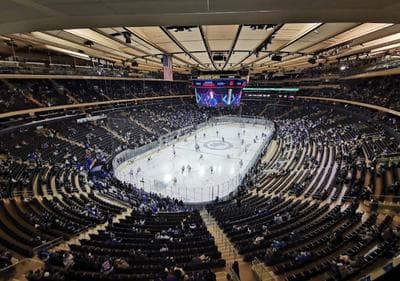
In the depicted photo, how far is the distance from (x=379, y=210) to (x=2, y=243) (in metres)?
15.5

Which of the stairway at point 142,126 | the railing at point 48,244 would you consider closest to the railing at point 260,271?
the railing at point 48,244

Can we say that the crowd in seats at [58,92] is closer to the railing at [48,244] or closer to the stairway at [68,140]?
the stairway at [68,140]

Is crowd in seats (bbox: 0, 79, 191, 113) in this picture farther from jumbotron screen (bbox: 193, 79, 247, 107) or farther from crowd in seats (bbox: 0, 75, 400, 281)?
jumbotron screen (bbox: 193, 79, 247, 107)

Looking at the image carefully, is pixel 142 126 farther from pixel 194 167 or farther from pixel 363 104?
pixel 363 104

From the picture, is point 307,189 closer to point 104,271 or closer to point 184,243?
point 184,243

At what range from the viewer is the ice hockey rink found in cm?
2053

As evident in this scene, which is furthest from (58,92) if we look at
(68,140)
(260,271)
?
(260,271)

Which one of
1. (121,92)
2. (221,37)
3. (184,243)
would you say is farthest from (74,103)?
(221,37)

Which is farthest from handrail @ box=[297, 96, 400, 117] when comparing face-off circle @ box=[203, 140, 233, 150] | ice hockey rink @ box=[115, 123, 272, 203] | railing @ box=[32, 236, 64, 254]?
railing @ box=[32, 236, 64, 254]

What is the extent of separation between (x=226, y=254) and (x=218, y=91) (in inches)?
561

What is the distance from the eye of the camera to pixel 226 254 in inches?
373

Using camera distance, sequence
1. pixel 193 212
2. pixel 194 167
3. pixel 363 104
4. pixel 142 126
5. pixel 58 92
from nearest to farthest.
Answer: pixel 193 212 < pixel 194 167 < pixel 58 92 < pixel 363 104 < pixel 142 126

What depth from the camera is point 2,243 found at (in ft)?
29.1

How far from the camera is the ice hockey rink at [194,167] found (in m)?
20.5
